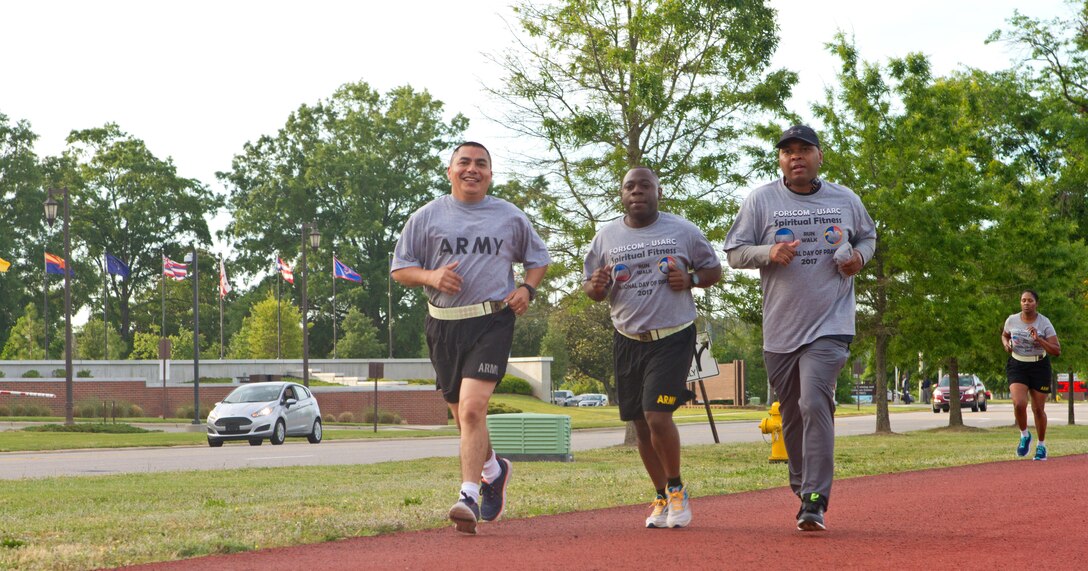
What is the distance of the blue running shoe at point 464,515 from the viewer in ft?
20.4

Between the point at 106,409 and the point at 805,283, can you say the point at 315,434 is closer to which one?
the point at 106,409

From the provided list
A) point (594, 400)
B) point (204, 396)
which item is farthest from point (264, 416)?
point (594, 400)

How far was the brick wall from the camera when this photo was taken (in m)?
48.8

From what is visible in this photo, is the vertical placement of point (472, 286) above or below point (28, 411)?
above

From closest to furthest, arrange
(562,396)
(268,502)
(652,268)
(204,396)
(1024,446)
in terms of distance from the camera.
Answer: (652,268), (268,502), (1024,446), (204,396), (562,396)

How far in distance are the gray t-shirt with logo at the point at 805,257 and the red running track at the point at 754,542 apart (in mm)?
1039

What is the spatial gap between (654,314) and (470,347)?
1.00m

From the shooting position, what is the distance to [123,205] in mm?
85062

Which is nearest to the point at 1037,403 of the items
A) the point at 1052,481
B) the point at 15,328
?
the point at 1052,481

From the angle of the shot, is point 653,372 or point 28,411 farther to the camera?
point 28,411

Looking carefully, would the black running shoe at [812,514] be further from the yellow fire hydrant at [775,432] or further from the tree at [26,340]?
the tree at [26,340]

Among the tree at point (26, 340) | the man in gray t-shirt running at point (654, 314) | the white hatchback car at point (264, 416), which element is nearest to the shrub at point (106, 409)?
the white hatchback car at point (264, 416)

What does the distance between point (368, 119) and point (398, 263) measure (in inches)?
3021

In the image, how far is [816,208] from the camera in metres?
6.58
